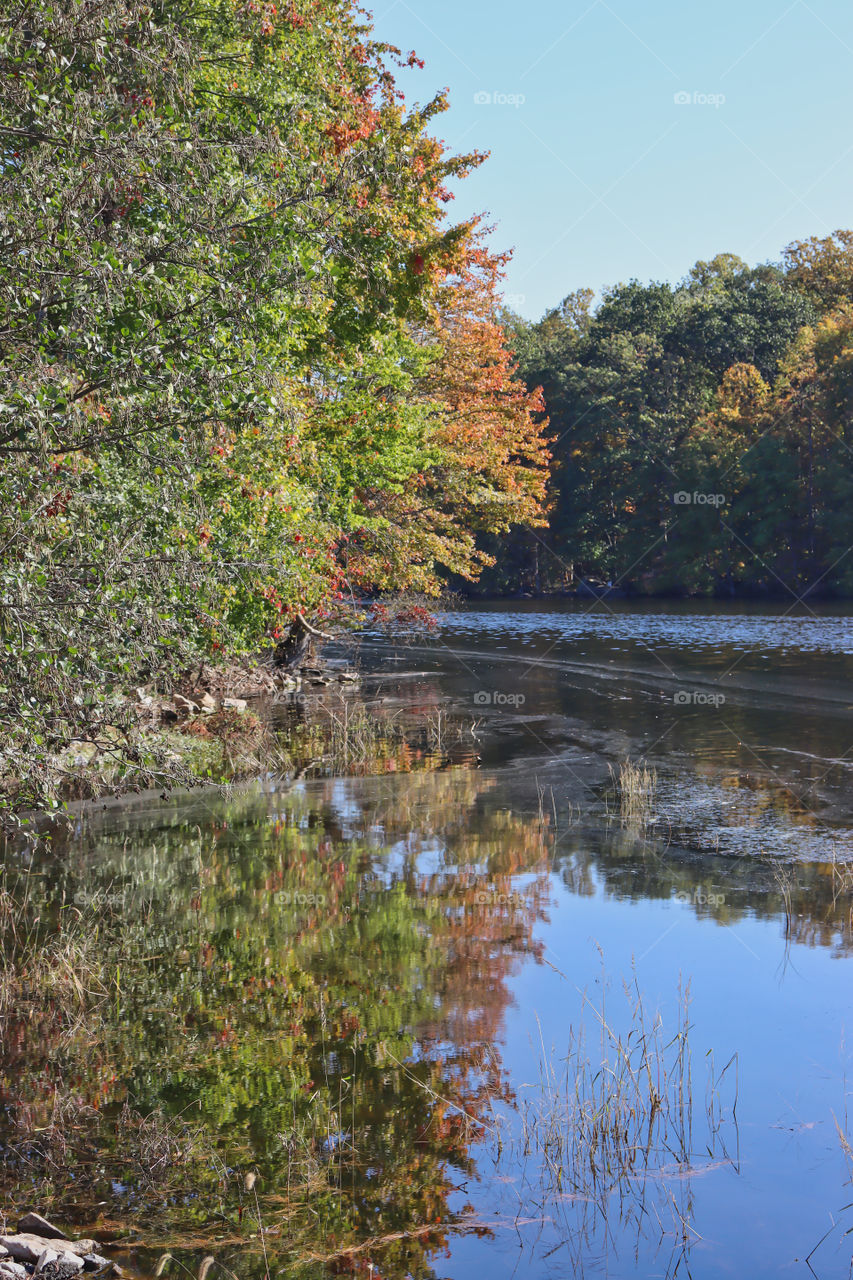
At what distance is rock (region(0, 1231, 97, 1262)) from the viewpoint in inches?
213

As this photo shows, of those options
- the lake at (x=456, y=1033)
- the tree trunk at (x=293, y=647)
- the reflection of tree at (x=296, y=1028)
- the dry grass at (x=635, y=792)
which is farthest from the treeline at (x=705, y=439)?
the reflection of tree at (x=296, y=1028)

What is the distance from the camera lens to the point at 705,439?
69.9m

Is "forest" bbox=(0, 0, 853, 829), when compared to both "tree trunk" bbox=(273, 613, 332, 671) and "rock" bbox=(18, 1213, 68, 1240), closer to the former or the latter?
"tree trunk" bbox=(273, 613, 332, 671)

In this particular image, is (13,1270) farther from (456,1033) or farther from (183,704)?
(183,704)

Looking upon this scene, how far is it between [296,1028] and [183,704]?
47.4 ft

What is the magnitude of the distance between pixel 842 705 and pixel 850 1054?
732 inches

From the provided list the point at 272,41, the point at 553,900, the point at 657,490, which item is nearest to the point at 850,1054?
the point at 553,900

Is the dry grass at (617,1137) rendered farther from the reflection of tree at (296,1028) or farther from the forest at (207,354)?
the forest at (207,354)

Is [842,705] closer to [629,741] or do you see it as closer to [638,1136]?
[629,741]

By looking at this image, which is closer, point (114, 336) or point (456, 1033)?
point (114, 336)

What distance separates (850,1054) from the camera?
26.9 ft

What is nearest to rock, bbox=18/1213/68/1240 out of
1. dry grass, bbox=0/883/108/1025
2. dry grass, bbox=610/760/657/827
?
dry grass, bbox=0/883/108/1025

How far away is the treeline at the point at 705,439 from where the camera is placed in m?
64.1

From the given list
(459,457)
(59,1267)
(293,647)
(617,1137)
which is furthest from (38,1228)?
(459,457)
